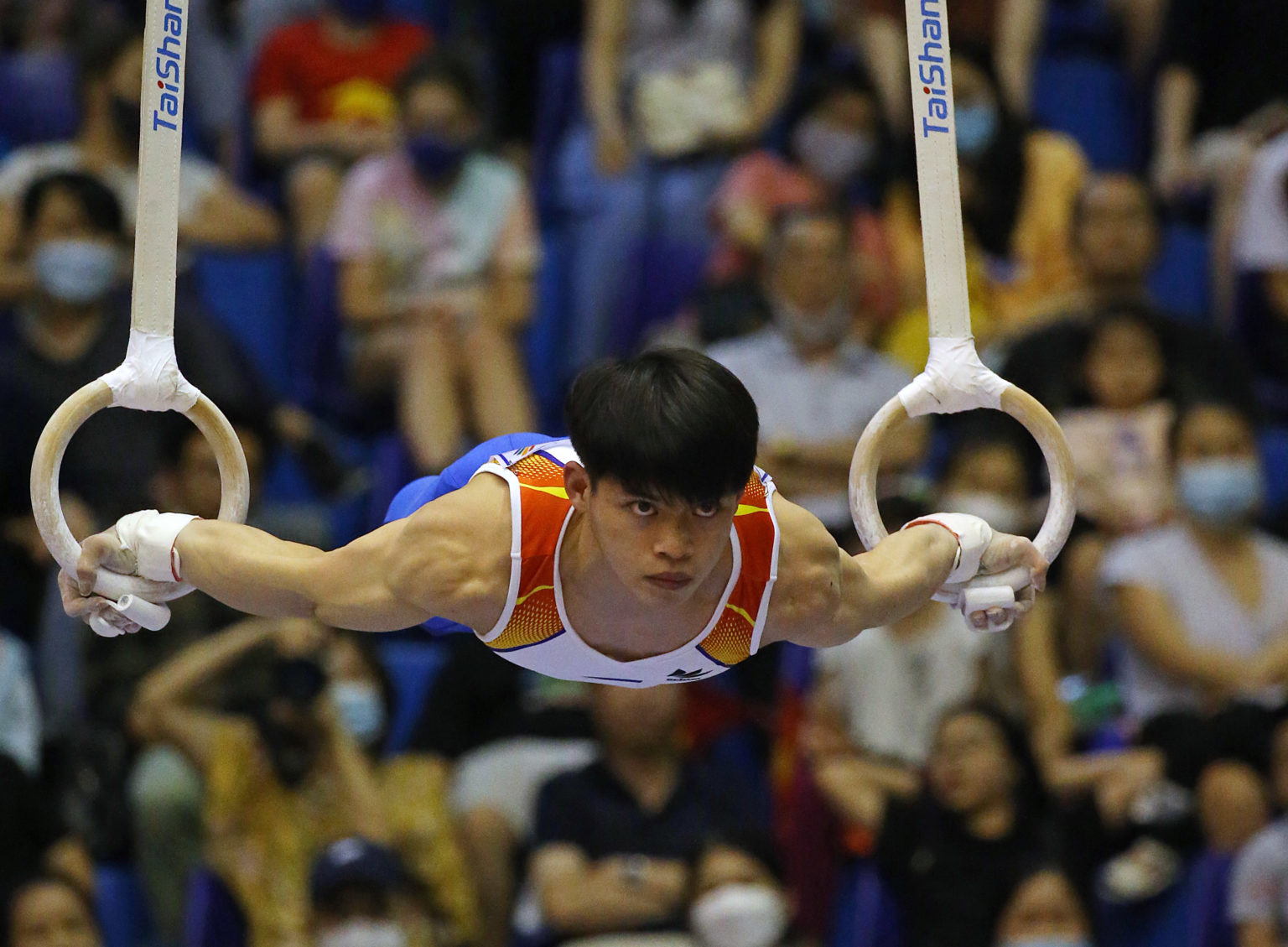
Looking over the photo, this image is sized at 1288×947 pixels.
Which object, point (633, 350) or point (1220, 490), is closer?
point (1220, 490)

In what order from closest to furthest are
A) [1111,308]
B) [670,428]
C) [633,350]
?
[670,428], [1111,308], [633,350]

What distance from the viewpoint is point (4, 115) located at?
21.3 feet

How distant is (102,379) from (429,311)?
2814 millimetres

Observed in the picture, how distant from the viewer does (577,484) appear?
298 centimetres

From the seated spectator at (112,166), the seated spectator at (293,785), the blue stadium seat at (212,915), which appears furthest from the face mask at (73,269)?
the blue stadium seat at (212,915)

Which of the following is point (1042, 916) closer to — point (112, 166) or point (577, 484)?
point (577, 484)

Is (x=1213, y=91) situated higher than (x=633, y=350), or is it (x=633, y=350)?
(x=1213, y=91)

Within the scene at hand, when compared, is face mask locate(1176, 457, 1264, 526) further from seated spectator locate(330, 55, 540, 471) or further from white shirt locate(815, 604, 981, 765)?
seated spectator locate(330, 55, 540, 471)

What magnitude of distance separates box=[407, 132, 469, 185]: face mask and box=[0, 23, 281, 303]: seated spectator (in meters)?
0.72

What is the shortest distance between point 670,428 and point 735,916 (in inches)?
90.2

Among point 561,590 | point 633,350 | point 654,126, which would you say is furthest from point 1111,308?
point 561,590

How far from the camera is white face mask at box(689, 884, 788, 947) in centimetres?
474

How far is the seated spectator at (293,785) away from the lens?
16.2 ft

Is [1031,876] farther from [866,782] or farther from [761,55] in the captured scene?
[761,55]
